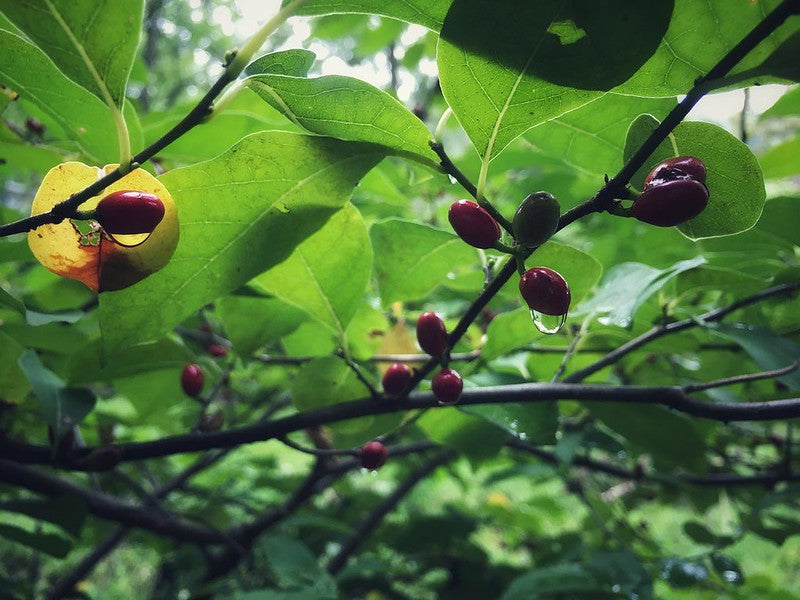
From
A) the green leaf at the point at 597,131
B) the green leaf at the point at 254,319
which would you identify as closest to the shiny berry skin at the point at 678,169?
the green leaf at the point at 597,131

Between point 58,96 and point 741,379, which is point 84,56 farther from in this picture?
point 741,379

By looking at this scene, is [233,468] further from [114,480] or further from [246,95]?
[246,95]

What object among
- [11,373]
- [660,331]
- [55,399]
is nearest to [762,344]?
[660,331]

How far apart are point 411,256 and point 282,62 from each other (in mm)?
540

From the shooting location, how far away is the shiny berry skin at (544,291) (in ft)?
2.35

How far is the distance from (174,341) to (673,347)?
1.24 meters

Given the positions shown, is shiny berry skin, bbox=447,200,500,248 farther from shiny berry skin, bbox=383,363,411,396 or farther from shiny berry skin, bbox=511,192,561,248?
shiny berry skin, bbox=383,363,411,396

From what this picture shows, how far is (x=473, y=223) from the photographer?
2.41ft

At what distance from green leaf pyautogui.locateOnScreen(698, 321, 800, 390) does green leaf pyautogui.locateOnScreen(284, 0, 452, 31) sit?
2.73 ft

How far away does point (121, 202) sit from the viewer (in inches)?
25.9

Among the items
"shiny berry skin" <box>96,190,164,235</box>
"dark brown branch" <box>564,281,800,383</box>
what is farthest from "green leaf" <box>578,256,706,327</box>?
"shiny berry skin" <box>96,190,164,235</box>

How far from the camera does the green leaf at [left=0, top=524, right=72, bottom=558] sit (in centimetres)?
160

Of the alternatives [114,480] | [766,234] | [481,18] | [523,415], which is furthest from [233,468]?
[481,18]

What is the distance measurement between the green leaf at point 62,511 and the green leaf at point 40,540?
132 mm
